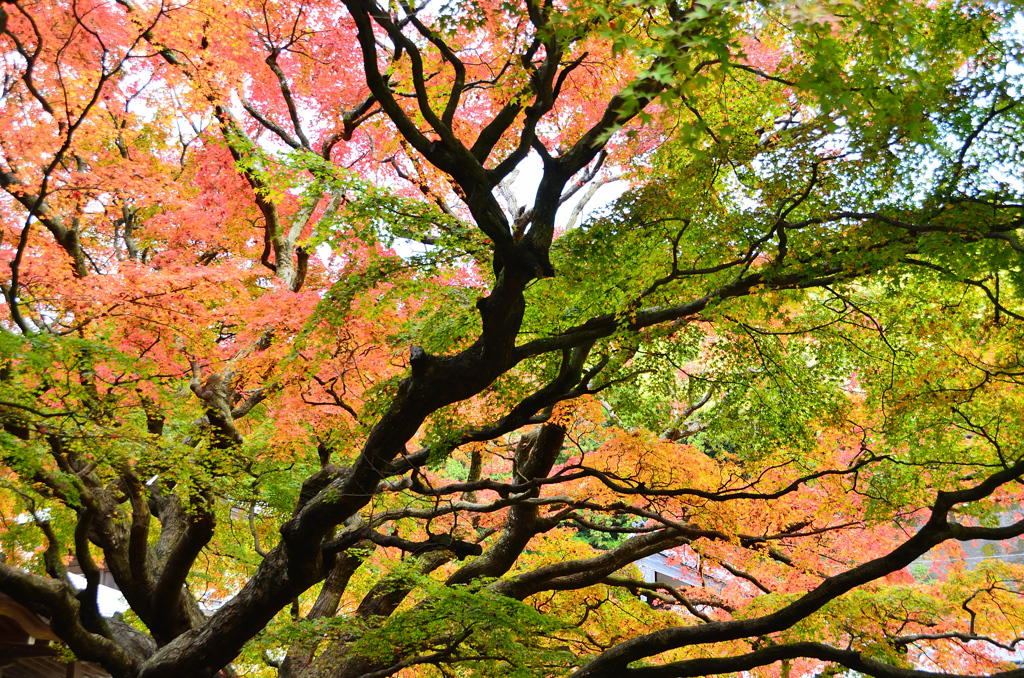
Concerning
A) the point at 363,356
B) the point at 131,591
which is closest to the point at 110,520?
the point at 131,591

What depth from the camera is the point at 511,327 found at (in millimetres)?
5676

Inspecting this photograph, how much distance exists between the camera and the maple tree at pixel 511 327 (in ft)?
16.7

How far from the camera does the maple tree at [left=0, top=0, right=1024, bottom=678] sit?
510 cm

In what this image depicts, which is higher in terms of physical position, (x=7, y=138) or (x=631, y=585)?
(x=7, y=138)

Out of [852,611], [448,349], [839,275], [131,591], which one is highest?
[448,349]

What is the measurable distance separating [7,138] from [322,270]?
4.58m

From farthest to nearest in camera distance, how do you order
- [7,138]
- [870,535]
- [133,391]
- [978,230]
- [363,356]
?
[870,535]
[363,356]
[7,138]
[133,391]
[978,230]

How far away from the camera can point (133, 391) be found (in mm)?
8016

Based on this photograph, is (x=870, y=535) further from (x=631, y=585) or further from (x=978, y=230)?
(x=978, y=230)

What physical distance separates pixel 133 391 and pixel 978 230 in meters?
8.28

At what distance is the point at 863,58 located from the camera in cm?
554

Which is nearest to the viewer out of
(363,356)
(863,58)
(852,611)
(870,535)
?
(863,58)

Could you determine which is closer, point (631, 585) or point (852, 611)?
point (852, 611)

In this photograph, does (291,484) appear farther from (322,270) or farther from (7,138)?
(7,138)
